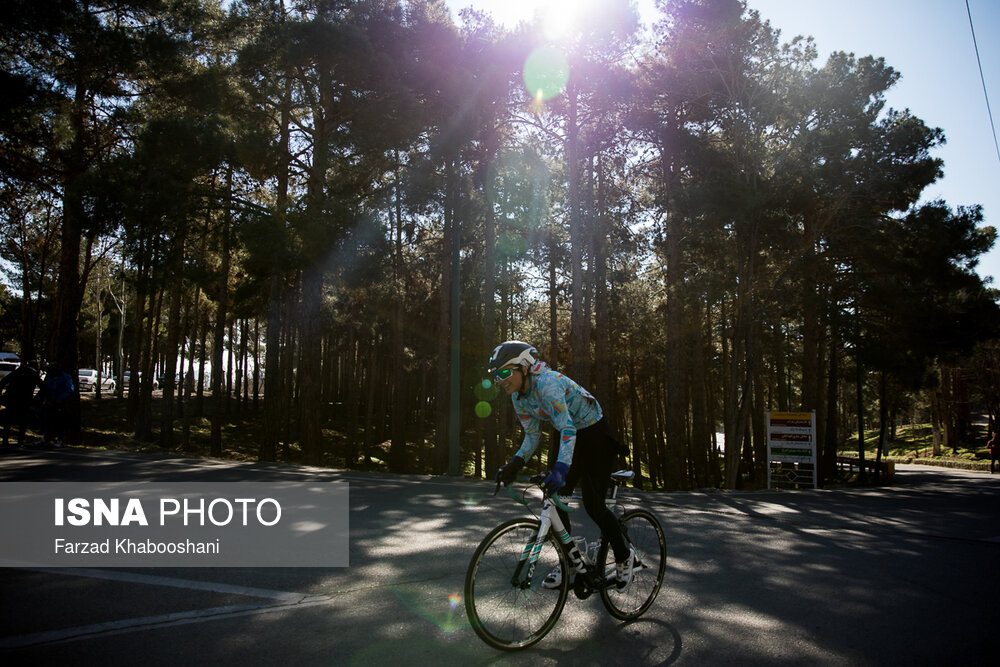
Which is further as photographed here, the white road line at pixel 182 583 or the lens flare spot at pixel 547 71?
the lens flare spot at pixel 547 71

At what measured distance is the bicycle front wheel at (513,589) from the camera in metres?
4.05

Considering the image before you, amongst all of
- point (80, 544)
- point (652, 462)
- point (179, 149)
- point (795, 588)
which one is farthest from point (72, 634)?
point (652, 462)

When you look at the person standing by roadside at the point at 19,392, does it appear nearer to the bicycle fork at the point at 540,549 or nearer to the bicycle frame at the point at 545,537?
the bicycle frame at the point at 545,537

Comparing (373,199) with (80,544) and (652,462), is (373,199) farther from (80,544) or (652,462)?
(652,462)

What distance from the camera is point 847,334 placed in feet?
84.9

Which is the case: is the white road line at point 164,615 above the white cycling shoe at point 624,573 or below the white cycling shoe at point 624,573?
below

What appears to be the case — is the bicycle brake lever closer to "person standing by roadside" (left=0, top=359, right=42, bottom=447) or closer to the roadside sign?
"person standing by roadside" (left=0, top=359, right=42, bottom=447)

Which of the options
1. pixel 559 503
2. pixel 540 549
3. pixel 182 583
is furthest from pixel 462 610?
pixel 182 583

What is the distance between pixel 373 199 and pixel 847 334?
19.6 meters

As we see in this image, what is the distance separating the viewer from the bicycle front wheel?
405 centimetres

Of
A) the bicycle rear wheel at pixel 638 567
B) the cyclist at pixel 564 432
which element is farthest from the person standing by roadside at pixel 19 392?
the bicycle rear wheel at pixel 638 567

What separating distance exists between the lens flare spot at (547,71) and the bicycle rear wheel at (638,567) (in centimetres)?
1840

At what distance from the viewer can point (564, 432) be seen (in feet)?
14.8

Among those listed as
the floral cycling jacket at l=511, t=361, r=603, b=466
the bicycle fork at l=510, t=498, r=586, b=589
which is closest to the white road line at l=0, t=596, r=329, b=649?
the bicycle fork at l=510, t=498, r=586, b=589
